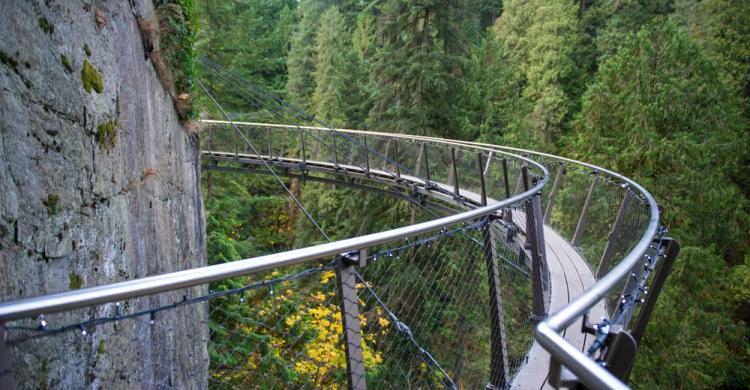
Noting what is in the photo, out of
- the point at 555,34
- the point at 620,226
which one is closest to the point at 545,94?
the point at 555,34

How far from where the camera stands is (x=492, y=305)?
2.98 m

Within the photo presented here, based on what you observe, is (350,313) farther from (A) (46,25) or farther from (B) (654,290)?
(A) (46,25)

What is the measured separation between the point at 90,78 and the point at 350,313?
2379mm

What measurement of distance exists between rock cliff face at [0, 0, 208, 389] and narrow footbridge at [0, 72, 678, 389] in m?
0.10

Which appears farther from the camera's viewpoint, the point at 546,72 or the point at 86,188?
the point at 546,72

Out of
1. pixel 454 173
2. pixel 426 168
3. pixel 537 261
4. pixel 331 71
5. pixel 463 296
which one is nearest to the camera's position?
pixel 537 261

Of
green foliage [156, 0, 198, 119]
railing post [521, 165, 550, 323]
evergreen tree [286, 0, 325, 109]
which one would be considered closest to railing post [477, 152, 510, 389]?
railing post [521, 165, 550, 323]

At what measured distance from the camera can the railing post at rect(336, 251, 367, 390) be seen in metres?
1.70

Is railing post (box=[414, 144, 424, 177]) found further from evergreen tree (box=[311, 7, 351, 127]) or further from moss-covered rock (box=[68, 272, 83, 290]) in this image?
evergreen tree (box=[311, 7, 351, 127])

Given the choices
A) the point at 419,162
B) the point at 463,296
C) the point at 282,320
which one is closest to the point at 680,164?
the point at 419,162

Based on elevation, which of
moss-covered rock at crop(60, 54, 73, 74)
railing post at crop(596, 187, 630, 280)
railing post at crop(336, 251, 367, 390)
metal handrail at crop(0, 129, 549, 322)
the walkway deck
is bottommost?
the walkway deck

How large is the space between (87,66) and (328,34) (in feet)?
85.3

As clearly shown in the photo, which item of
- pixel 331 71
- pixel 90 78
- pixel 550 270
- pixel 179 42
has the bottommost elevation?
pixel 550 270

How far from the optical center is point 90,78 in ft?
10.2
